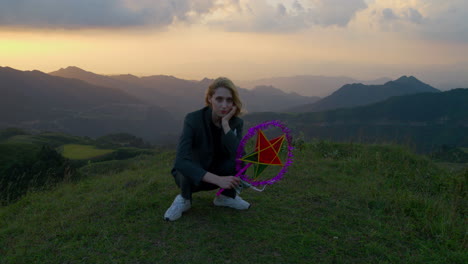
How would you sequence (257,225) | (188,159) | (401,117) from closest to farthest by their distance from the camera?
(188,159) < (257,225) < (401,117)

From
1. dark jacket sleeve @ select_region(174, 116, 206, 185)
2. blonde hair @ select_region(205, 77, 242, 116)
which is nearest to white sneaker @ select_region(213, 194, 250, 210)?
dark jacket sleeve @ select_region(174, 116, 206, 185)

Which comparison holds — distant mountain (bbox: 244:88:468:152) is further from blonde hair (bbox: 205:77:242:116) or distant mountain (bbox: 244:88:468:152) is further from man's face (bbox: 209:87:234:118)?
man's face (bbox: 209:87:234:118)

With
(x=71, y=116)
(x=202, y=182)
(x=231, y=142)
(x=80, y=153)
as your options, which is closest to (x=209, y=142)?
(x=231, y=142)

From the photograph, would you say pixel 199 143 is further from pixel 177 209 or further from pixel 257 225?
pixel 257 225

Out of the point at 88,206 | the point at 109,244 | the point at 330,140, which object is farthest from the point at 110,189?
the point at 330,140

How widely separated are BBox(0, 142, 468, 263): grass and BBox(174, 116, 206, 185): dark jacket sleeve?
2.78ft

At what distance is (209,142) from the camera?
418 cm

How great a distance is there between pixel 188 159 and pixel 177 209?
954 millimetres

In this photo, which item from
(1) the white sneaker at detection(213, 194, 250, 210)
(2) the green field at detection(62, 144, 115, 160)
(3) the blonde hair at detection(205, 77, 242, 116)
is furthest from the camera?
(2) the green field at detection(62, 144, 115, 160)

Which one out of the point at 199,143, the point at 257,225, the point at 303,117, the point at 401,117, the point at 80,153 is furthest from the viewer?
the point at 303,117

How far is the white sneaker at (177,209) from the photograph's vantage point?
438 centimetres

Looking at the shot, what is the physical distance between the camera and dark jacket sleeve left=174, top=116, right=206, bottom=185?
147 inches

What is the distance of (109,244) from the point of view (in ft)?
12.7

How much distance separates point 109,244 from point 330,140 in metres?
8.00
